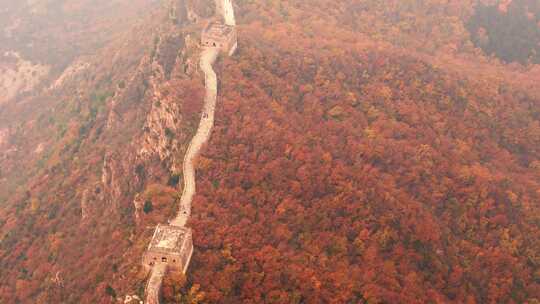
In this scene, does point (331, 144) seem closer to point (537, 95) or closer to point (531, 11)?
point (537, 95)

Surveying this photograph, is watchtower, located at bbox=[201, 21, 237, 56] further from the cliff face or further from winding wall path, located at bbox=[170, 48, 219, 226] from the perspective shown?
the cliff face

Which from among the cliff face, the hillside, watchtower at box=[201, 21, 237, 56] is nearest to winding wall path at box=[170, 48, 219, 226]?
watchtower at box=[201, 21, 237, 56]

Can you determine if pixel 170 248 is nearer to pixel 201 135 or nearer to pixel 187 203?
pixel 187 203

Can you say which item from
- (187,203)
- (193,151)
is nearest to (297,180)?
(193,151)

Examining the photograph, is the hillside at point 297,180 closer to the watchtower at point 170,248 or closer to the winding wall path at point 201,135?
the winding wall path at point 201,135

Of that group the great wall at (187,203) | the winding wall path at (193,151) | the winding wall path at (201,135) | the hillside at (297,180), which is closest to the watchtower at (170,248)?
the great wall at (187,203)
